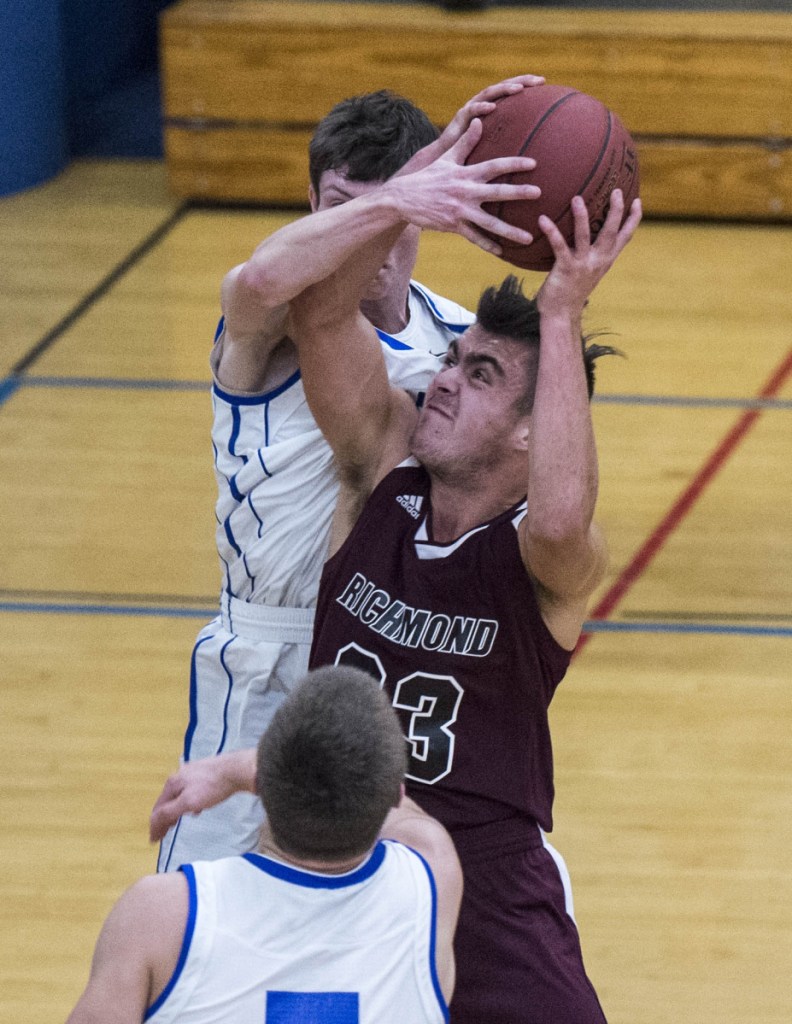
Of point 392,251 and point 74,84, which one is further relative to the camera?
point 74,84

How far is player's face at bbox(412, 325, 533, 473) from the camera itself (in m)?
2.78

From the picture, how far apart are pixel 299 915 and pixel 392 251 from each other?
4.65ft

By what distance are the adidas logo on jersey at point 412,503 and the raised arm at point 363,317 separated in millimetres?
82

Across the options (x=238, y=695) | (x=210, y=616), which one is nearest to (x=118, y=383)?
(x=210, y=616)

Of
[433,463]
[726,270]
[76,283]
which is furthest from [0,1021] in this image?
[726,270]

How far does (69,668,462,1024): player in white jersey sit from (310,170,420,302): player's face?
3.99 feet

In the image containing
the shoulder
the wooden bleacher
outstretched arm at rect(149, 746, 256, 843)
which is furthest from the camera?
the wooden bleacher

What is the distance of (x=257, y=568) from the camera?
9.87 feet

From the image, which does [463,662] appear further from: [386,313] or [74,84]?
[74,84]

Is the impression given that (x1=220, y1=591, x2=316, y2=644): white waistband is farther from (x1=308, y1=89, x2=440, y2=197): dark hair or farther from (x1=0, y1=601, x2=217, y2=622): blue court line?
(x1=0, y1=601, x2=217, y2=622): blue court line

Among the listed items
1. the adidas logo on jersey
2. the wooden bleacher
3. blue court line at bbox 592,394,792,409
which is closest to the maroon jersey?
the adidas logo on jersey

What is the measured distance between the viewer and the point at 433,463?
2.79m

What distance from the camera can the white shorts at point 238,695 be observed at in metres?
3.00

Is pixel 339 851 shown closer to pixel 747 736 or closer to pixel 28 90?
pixel 747 736
